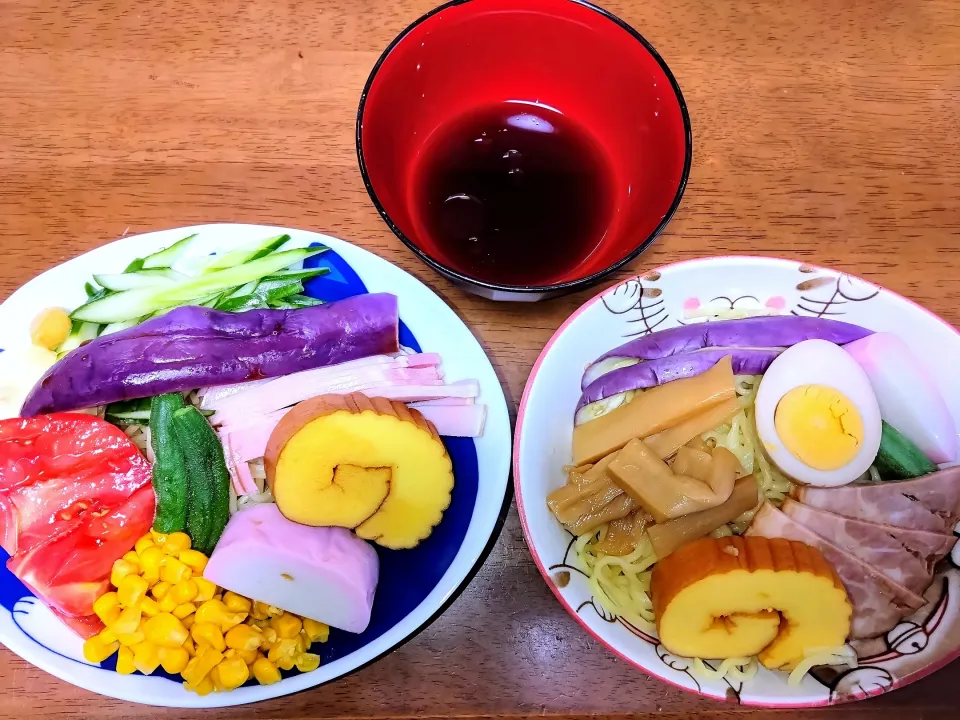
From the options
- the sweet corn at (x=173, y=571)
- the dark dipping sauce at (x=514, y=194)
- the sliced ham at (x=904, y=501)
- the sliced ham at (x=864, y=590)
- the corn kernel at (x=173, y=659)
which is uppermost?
the dark dipping sauce at (x=514, y=194)

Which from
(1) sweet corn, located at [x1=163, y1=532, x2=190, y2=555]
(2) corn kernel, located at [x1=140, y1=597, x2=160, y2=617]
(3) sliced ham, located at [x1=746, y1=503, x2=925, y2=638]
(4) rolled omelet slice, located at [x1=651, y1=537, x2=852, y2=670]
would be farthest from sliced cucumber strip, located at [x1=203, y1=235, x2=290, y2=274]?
(3) sliced ham, located at [x1=746, y1=503, x2=925, y2=638]

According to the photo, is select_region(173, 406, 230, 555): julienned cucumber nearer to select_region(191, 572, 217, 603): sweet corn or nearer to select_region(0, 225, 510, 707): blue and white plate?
select_region(191, 572, 217, 603): sweet corn

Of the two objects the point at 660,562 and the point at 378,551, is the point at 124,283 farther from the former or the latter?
the point at 660,562

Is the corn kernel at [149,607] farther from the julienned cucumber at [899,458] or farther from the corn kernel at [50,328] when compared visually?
the julienned cucumber at [899,458]

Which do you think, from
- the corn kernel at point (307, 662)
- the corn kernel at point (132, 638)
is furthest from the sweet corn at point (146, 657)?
the corn kernel at point (307, 662)

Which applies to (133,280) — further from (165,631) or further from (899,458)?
(899,458)
